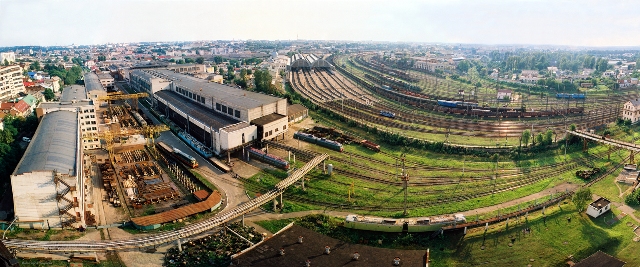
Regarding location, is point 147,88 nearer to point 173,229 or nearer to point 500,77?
point 173,229

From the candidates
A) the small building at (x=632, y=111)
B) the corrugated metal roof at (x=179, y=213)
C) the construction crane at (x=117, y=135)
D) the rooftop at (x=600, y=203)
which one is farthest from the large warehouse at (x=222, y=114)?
the small building at (x=632, y=111)

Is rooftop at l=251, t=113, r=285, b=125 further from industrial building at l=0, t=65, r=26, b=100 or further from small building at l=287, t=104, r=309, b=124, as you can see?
industrial building at l=0, t=65, r=26, b=100

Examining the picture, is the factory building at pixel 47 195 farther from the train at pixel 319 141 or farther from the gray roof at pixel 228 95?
the train at pixel 319 141

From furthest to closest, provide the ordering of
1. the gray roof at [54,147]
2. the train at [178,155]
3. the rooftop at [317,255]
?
the train at [178,155] → the gray roof at [54,147] → the rooftop at [317,255]

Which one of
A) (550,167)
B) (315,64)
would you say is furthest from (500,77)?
(550,167)

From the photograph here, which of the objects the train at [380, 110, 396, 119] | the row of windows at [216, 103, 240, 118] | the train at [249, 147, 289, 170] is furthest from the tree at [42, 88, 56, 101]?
the train at [380, 110, 396, 119]

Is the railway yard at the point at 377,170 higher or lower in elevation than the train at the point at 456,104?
lower

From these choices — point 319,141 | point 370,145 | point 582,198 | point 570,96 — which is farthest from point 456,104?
point 582,198
